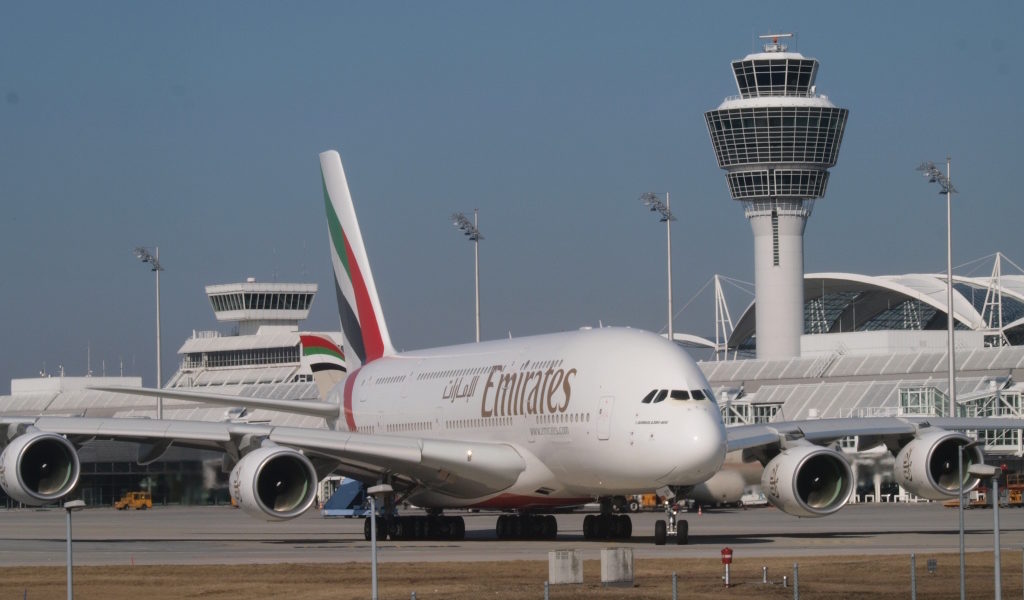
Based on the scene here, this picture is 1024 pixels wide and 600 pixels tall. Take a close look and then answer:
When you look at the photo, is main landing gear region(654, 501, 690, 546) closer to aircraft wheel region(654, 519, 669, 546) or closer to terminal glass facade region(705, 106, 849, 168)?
aircraft wheel region(654, 519, 669, 546)

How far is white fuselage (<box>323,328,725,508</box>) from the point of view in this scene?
102ft

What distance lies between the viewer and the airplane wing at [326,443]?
34.8 m

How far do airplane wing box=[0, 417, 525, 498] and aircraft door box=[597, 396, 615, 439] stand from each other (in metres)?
2.94

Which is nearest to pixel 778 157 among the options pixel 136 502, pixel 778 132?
pixel 778 132

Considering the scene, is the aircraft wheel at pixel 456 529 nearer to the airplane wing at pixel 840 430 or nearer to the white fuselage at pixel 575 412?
the white fuselage at pixel 575 412

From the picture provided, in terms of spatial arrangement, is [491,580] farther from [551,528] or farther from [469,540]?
[469,540]

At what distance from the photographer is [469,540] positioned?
1492 inches

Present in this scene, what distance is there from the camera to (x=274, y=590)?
23938 millimetres

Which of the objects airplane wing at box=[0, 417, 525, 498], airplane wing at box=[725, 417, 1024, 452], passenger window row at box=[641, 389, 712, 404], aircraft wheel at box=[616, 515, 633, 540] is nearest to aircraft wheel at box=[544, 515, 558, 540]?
airplane wing at box=[0, 417, 525, 498]

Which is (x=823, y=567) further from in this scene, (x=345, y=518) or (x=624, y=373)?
(x=345, y=518)

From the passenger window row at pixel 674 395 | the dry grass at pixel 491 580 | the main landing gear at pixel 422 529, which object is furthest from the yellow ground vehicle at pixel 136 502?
the passenger window row at pixel 674 395

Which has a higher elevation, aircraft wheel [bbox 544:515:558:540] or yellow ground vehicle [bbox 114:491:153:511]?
aircraft wheel [bbox 544:515:558:540]

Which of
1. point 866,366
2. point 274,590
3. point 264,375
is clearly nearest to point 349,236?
point 274,590

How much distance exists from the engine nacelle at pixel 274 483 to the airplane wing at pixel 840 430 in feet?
27.1
